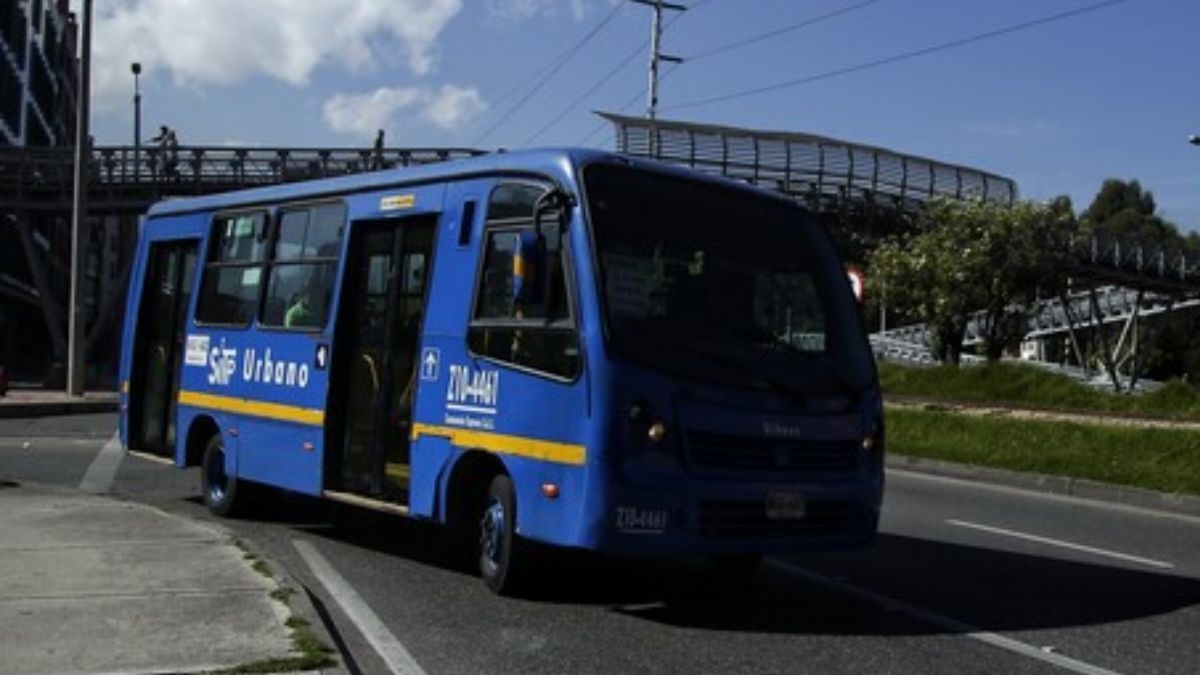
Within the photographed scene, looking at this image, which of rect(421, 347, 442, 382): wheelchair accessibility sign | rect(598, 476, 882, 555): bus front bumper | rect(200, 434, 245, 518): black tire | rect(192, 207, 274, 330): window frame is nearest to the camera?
rect(598, 476, 882, 555): bus front bumper

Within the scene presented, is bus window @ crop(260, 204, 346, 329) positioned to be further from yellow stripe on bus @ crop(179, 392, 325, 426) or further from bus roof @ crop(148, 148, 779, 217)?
yellow stripe on bus @ crop(179, 392, 325, 426)

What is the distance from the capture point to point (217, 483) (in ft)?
40.9

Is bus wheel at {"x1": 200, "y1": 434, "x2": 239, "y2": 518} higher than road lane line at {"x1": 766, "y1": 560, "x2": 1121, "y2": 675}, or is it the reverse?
bus wheel at {"x1": 200, "y1": 434, "x2": 239, "y2": 518}

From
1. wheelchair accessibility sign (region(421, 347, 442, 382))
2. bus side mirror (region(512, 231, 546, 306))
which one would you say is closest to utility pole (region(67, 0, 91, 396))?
wheelchair accessibility sign (region(421, 347, 442, 382))

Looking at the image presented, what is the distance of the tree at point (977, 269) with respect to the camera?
45.8m

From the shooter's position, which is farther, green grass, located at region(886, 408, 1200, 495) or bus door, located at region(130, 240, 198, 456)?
green grass, located at region(886, 408, 1200, 495)

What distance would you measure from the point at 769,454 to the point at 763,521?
399mm

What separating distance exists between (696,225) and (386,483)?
10.0 ft

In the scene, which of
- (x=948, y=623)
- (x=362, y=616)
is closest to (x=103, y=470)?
(x=362, y=616)

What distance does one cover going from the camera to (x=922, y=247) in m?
47.0

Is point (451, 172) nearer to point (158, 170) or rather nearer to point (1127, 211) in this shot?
point (158, 170)

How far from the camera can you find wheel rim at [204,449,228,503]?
12.3 metres

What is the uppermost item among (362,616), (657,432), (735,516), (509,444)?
(657,432)

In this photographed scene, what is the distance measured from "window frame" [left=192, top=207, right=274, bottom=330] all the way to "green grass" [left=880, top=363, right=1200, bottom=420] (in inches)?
705
